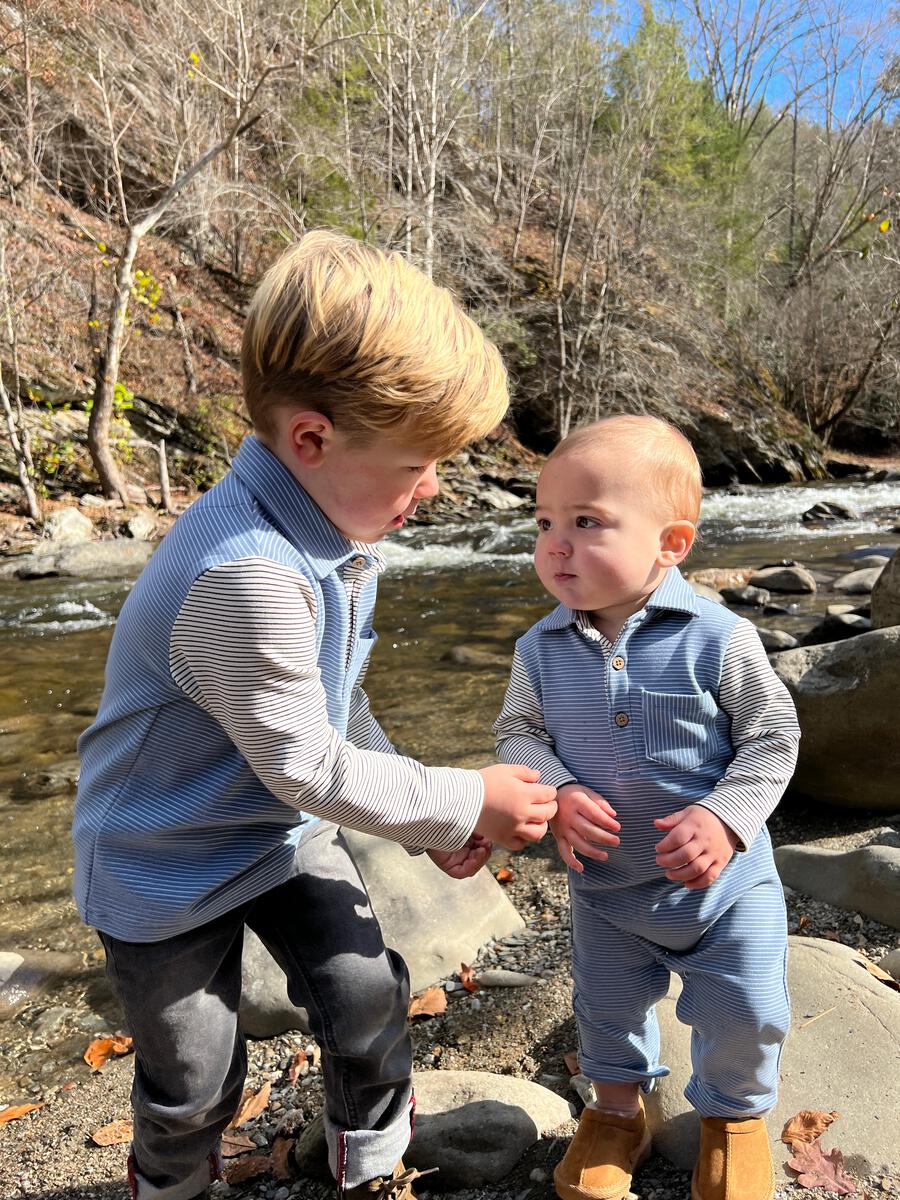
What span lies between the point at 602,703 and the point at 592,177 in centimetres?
2441

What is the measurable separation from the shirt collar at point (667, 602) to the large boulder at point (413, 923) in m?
1.33

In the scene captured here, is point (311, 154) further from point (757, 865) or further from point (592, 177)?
point (757, 865)

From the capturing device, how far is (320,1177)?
6.37ft

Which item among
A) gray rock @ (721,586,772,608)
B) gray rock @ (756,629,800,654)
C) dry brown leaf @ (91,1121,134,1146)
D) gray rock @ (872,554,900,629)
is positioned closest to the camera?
dry brown leaf @ (91,1121,134,1146)

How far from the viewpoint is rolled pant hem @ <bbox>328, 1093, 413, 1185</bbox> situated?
5.74ft

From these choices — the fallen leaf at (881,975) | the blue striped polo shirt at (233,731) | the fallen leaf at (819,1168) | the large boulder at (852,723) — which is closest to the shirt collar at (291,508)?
the blue striped polo shirt at (233,731)

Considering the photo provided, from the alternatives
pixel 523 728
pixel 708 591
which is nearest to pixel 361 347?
pixel 523 728

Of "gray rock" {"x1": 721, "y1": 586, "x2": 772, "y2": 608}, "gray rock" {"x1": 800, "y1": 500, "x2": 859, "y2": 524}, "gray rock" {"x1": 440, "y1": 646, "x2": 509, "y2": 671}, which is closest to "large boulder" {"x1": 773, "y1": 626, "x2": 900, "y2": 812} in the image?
"gray rock" {"x1": 440, "y1": 646, "x2": 509, "y2": 671}

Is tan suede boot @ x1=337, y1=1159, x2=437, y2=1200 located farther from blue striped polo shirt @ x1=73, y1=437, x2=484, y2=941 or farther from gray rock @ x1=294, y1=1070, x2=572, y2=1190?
blue striped polo shirt @ x1=73, y1=437, x2=484, y2=941

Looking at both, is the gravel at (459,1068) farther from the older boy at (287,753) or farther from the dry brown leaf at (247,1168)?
the older boy at (287,753)

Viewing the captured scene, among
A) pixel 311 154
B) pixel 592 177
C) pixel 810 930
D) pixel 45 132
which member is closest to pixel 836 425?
pixel 592 177

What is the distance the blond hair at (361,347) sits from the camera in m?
1.44

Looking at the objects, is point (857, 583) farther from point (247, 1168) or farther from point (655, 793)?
point (247, 1168)

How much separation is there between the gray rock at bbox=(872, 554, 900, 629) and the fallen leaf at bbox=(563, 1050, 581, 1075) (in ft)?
12.3
